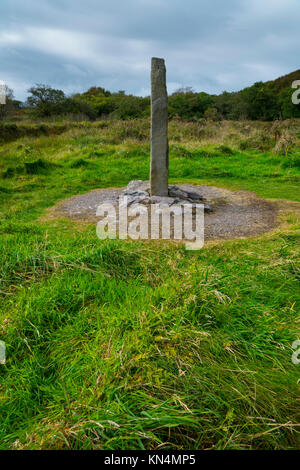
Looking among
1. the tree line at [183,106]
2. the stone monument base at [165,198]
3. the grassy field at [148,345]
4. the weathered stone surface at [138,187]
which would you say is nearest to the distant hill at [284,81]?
the tree line at [183,106]

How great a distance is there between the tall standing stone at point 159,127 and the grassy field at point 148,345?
2.52 meters

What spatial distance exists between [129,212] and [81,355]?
3808 mm

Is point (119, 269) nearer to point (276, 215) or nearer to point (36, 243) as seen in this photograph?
point (36, 243)

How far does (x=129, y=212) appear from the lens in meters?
5.50

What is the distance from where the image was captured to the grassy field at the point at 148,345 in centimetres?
142

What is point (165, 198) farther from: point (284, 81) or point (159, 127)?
point (284, 81)

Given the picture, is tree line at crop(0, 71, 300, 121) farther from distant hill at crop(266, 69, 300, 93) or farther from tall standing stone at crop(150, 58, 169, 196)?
tall standing stone at crop(150, 58, 169, 196)

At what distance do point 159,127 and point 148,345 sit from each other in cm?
506

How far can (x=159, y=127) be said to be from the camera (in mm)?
6020

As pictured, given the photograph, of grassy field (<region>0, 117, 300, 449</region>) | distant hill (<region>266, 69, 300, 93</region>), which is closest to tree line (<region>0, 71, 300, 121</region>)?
distant hill (<region>266, 69, 300, 93</region>)

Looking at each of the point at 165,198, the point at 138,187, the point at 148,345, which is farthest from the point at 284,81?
the point at 148,345

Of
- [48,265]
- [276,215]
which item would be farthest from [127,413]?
[276,215]

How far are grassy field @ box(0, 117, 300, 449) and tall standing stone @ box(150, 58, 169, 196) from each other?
2516 mm

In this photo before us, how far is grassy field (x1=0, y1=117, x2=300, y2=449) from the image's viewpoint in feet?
4.66
